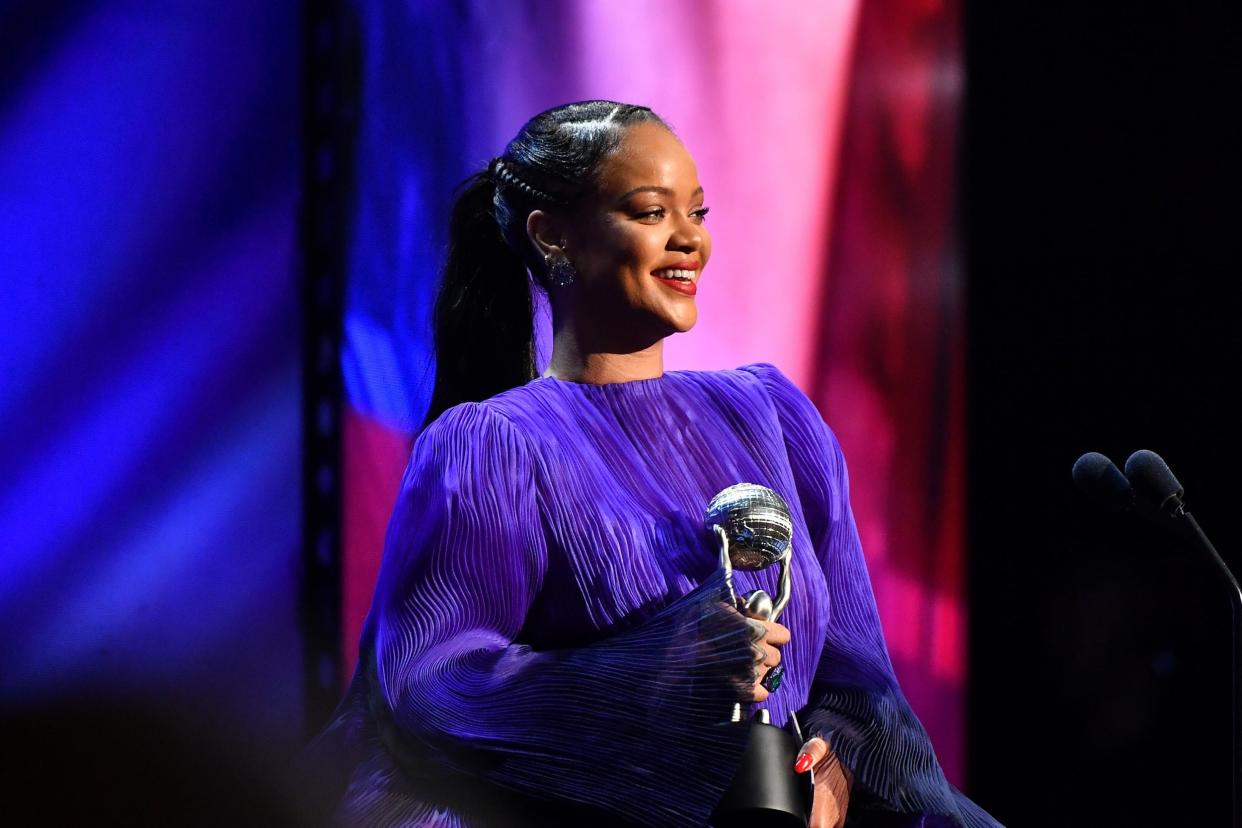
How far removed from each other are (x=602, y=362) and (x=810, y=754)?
1.82ft

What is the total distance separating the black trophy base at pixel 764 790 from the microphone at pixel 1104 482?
65 centimetres

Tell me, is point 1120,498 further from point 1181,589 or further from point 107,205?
point 107,205

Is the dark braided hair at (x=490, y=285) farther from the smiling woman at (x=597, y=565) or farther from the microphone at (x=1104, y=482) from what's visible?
the microphone at (x=1104, y=482)

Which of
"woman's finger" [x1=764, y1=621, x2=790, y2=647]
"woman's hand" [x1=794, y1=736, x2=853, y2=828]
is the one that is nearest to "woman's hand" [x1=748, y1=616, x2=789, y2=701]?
"woman's finger" [x1=764, y1=621, x2=790, y2=647]

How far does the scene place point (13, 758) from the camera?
237cm

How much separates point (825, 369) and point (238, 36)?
129cm

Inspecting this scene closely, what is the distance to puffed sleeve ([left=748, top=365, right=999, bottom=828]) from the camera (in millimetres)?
1649

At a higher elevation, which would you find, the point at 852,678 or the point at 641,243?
the point at 641,243

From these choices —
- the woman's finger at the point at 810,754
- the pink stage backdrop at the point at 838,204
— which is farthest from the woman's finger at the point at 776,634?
the pink stage backdrop at the point at 838,204

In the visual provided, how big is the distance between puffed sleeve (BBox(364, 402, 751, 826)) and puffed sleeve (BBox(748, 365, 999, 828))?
0.75 feet

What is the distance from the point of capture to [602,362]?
189 centimetres

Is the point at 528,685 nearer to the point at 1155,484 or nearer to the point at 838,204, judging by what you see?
the point at 1155,484

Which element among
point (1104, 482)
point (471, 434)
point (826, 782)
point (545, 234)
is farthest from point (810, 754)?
point (545, 234)

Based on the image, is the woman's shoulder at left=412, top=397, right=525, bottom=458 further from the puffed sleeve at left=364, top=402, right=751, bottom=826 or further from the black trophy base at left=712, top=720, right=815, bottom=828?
the black trophy base at left=712, top=720, right=815, bottom=828
